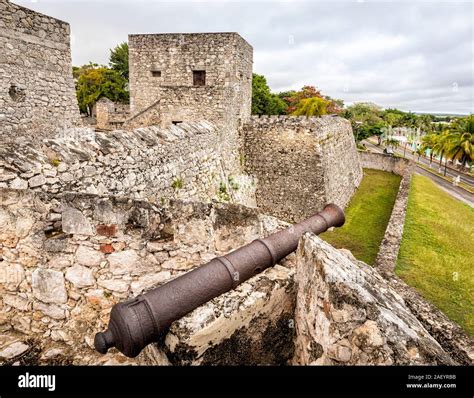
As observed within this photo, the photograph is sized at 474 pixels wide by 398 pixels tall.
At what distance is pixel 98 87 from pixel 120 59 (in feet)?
25.1

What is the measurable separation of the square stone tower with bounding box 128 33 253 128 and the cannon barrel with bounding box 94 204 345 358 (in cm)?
897

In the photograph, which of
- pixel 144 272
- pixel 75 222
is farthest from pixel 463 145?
pixel 75 222

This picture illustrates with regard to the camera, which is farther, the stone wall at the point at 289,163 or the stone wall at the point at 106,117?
the stone wall at the point at 106,117

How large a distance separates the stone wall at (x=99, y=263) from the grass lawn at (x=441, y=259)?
19.7 feet

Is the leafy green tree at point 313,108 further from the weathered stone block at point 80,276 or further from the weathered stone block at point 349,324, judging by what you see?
the weathered stone block at point 80,276

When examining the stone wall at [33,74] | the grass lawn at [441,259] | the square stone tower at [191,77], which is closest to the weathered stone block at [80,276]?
the stone wall at [33,74]

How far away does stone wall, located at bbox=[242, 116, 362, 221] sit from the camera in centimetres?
1394

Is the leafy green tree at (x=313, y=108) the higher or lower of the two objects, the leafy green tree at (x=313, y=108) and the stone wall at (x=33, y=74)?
the higher

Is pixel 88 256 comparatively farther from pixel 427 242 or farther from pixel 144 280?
pixel 427 242

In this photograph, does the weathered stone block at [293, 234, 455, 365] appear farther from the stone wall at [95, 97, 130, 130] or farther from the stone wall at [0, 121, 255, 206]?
the stone wall at [95, 97, 130, 130]

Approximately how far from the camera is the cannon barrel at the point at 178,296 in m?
2.42

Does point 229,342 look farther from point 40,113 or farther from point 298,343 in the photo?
point 40,113
